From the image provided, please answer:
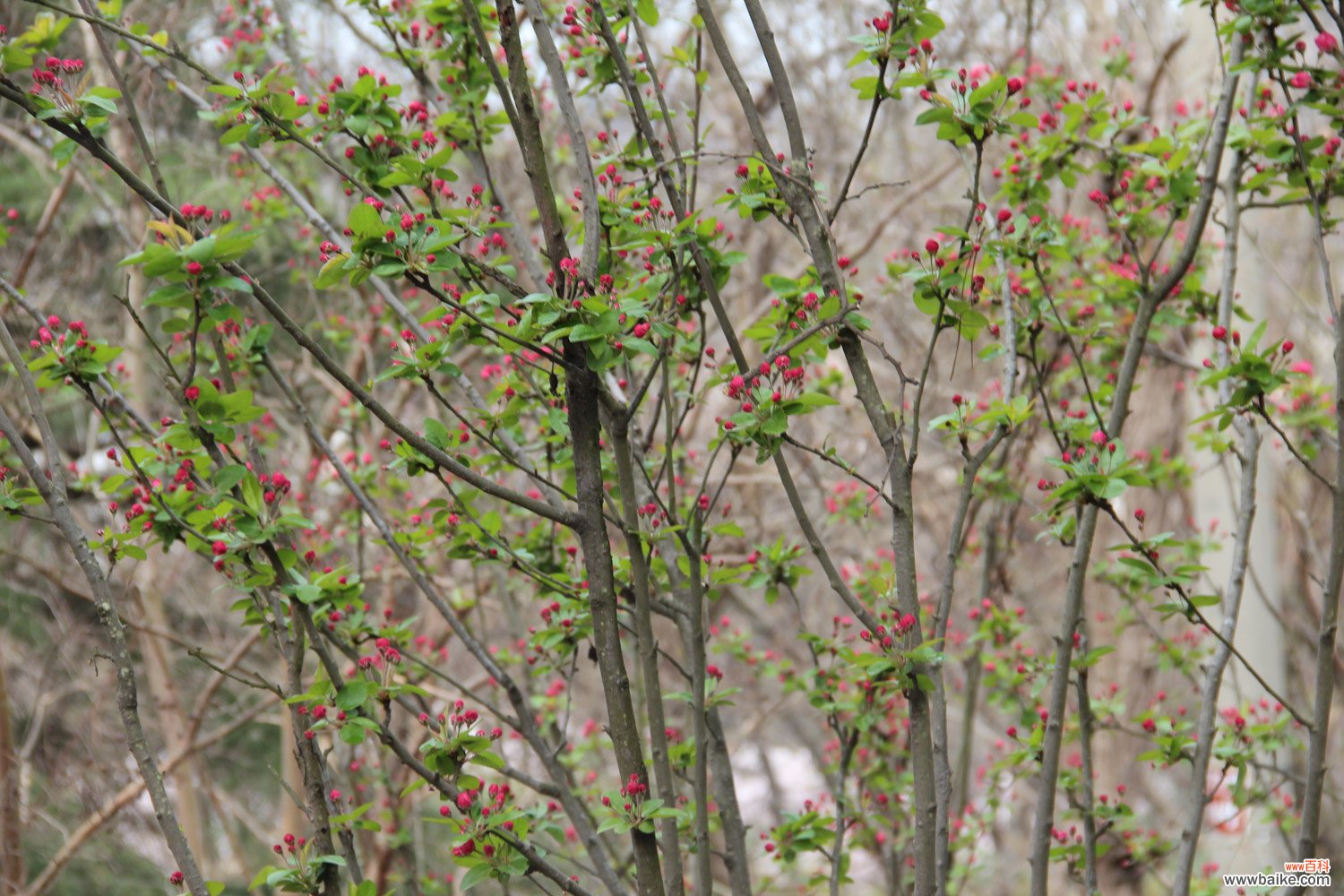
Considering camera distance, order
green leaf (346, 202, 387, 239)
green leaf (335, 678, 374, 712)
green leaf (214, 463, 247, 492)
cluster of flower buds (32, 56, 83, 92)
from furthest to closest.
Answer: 1. green leaf (214, 463, 247, 492)
2. green leaf (335, 678, 374, 712)
3. cluster of flower buds (32, 56, 83, 92)
4. green leaf (346, 202, 387, 239)

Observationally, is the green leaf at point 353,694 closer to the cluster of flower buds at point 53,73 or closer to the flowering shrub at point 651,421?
the flowering shrub at point 651,421

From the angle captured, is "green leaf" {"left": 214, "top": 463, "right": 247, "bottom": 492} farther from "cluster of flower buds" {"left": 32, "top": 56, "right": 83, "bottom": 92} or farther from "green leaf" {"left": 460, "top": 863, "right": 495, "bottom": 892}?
"green leaf" {"left": 460, "top": 863, "right": 495, "bottom": 892}

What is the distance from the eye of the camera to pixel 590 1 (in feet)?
8.71

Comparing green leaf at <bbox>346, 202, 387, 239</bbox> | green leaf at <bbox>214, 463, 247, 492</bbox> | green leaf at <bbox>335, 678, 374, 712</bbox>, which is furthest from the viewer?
green leaf at <bbox>214, 463, 247, 492</bbox>

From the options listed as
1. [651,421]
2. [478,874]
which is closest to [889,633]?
[478,874]

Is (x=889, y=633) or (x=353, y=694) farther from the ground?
(x=889, y=633)

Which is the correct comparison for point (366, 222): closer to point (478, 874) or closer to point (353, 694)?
point (353, 694)

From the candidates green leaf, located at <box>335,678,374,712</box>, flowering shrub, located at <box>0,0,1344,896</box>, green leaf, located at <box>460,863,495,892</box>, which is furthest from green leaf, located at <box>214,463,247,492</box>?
green leaf, located at <box>460,863,495,892</box>

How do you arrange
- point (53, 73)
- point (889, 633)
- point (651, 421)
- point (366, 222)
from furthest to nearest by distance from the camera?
point (651, 421) → point (889, 633) → point (53, 73) → point (366, 222)

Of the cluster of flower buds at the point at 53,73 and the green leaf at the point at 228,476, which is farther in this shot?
the green leaf at the point at 228,476

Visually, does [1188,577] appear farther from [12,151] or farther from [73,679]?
[12,151]

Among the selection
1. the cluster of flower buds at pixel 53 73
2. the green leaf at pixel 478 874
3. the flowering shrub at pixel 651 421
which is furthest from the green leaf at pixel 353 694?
the cluster of flower buds at pixel 53 73

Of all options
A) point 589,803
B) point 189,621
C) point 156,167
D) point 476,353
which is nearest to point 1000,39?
point 476,353

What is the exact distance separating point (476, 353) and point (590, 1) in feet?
12.5
